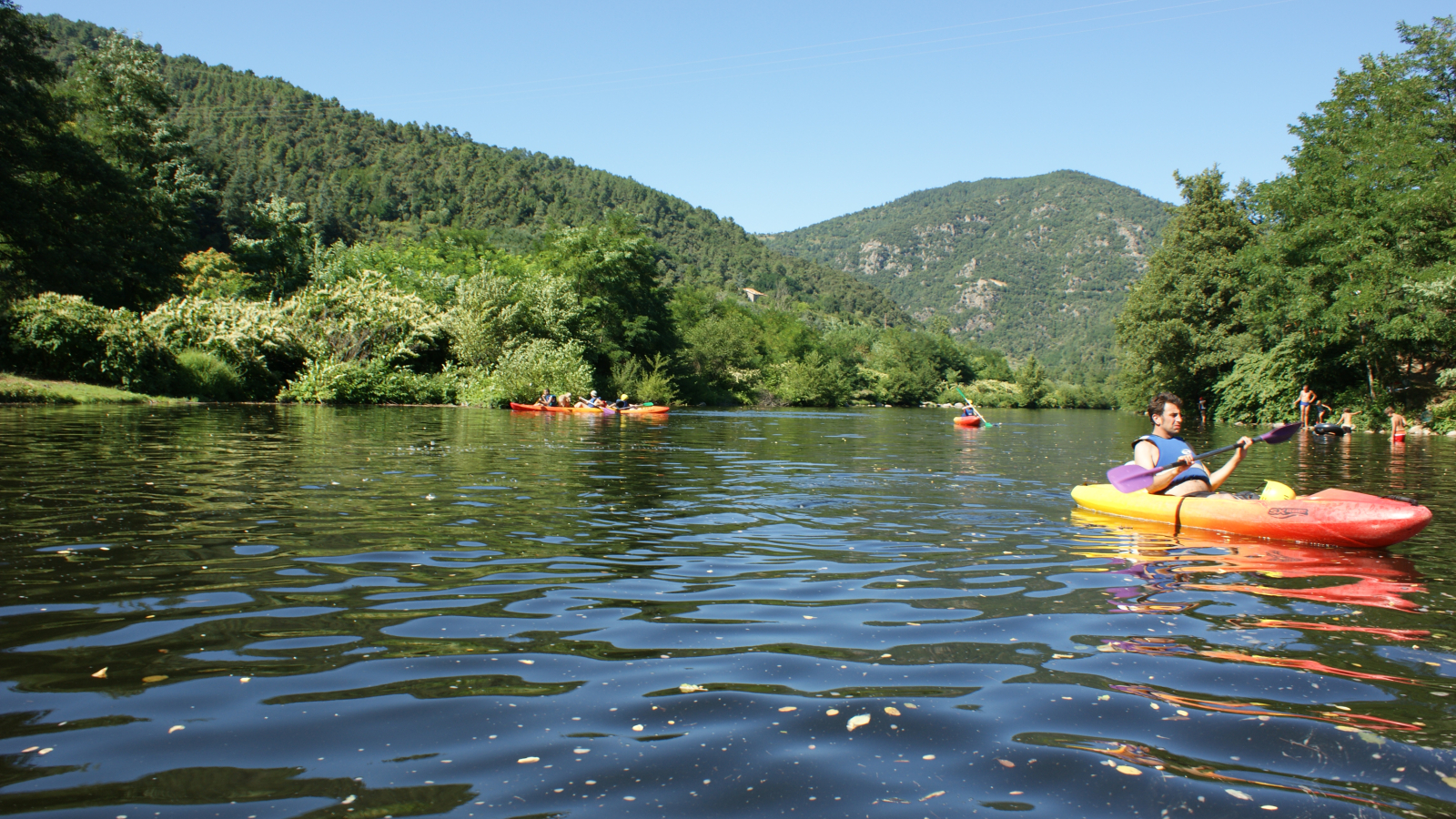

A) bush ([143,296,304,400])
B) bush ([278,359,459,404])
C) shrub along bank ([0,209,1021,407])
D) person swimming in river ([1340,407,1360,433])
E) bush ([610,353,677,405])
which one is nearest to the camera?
person swimming in river ([1340,407,1360,433])

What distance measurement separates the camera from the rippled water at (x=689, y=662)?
8.96 ft

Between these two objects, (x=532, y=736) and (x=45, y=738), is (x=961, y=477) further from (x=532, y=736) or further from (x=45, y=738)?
(x=45, y=738)

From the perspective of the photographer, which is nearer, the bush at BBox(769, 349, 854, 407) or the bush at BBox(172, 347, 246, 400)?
the bush at BBox(172, 347, 246, 400)

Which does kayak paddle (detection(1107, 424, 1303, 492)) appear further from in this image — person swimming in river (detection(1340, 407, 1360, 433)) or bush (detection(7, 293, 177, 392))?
bush (detection(7, 293, 177, 392))

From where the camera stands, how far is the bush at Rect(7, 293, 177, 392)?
25.4m

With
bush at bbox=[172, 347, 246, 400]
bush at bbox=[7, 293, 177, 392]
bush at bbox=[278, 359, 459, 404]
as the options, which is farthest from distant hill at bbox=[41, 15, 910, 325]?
bush at bbox=[7, 293, 177, 392]

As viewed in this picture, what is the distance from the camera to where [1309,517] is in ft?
24.4

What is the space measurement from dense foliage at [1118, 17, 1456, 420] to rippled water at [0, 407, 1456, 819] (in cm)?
2618

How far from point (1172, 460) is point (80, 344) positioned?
29864 mm

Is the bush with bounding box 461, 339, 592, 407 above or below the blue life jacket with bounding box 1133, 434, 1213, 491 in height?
above

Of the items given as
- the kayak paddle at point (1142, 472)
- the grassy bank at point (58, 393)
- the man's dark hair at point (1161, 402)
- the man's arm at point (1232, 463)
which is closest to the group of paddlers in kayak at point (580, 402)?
the grassy bank at point (58, 393)

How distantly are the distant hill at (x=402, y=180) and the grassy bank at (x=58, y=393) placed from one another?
66888 millimetres


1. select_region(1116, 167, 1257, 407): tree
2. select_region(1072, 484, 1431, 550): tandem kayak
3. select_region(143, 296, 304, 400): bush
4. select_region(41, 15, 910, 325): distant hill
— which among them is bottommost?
select_region(1072, 484, 1431, 550): tandem kayak

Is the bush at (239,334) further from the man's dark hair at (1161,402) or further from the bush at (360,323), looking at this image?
the man's dark hair at (1161,402)
